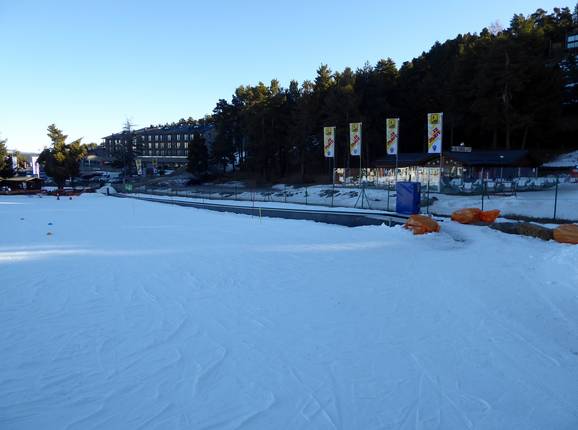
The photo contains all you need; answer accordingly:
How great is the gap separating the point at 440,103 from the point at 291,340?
5827 cm

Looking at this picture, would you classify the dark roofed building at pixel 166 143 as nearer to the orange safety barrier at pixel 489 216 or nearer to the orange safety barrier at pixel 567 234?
the orange safety barrier at pixel 489 216

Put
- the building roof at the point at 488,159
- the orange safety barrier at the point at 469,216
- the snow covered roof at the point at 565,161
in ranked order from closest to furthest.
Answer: the orange safety barrier at the point at 469,216
the building roof at the point at 488,159
the snow covered roof at the point at 565,161

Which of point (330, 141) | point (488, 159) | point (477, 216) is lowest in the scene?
point (477, 216)

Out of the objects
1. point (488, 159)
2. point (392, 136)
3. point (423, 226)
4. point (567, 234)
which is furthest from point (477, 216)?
point (488, 159)

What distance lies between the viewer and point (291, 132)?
5228cm

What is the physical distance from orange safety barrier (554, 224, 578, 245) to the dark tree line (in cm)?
3710

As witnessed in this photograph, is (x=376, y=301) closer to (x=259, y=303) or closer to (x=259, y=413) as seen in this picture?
(x=259, y=303)

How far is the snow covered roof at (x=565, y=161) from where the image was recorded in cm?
4334

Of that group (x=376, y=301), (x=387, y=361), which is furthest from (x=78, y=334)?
(x=376, y=301)

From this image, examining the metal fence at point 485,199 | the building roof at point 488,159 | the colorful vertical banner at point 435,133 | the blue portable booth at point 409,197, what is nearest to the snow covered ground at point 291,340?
the blue portable booth at point 409,197

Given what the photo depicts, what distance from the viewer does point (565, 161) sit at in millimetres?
45500

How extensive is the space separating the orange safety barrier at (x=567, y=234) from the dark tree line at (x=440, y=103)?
37.1 m

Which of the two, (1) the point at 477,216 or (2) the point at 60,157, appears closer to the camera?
(1) the point at 477,216

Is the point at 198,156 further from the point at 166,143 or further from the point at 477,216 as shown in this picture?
the point at 166,143
